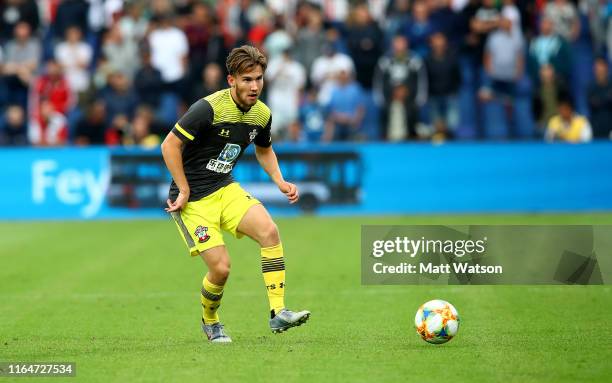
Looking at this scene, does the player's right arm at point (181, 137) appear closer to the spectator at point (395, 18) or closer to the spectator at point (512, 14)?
the spectator at point (512, 14)

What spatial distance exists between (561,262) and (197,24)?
16.0 m

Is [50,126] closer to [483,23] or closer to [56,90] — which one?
[56,90]

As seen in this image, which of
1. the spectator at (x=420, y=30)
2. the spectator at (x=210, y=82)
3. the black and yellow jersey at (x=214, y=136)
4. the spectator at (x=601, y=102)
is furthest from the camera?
the spectator at (x=420, y=30)

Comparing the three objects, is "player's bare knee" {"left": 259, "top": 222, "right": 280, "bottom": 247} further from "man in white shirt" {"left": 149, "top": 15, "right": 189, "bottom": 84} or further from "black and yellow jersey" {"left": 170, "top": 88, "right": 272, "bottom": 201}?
"man in white shirt" {"left": 149, "top": 15, "right": 189, "bottom": 84}

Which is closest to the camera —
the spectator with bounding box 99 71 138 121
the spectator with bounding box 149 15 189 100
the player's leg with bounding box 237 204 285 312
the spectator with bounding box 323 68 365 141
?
the player's leg with bounding box 237 204 285 312

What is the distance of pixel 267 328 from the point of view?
34.2 ft

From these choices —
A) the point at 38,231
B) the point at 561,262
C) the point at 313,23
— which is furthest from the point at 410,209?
the point at 561,262

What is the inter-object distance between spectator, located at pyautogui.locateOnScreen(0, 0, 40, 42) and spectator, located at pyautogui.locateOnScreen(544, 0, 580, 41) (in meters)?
10.7

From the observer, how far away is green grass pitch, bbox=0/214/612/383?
27.0 feet

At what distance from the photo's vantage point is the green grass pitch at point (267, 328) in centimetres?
822

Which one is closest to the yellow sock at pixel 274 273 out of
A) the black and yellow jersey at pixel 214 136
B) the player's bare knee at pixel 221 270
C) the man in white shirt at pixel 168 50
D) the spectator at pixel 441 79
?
the player's bare knee at pixel 221 270

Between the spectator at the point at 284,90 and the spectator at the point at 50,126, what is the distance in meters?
4.12

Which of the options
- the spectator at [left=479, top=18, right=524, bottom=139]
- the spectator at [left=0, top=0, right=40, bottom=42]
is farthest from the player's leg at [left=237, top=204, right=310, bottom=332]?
the spectator at [left=0, top=0, right=40, bottom=42]

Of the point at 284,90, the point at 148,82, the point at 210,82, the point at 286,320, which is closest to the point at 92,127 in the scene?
the point at 148,82
